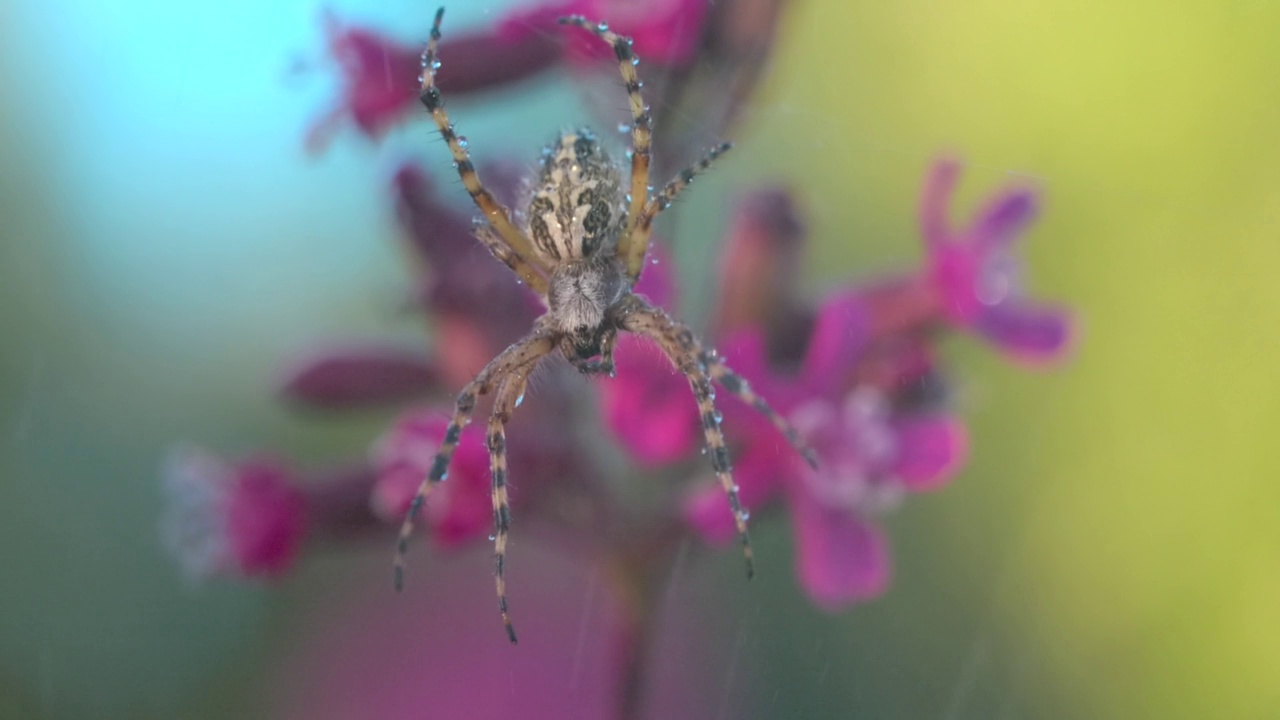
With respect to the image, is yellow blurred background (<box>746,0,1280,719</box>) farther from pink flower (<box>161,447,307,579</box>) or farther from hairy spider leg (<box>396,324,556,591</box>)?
pink flower (<box>161,447,307,579</box>)

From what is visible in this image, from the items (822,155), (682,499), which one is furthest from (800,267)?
(822,155)

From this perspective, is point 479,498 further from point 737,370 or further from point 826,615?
point 826,615

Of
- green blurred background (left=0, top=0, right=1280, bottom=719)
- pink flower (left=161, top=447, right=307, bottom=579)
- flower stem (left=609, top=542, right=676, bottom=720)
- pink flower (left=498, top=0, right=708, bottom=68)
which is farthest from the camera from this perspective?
green blurred background (left=0, top=0, right=1280, bottom=719)

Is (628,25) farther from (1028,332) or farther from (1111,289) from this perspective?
(1111,289)

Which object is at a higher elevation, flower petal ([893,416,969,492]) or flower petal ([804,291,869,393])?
flower petal ([804,291,869,393])

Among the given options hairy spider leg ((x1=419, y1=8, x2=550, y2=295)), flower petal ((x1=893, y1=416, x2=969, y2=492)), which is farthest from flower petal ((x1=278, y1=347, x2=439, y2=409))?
flower petal ((x1=893, y1=416, x2=969, y2=492))

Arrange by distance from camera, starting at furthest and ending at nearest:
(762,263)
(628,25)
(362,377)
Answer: (362,377) < (762,263) < (628,25)

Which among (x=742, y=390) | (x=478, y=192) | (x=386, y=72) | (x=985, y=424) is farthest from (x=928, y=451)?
(x=985, y=424)
